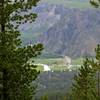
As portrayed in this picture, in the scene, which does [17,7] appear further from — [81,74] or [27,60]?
[81,74]

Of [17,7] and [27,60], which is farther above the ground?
[17,7]

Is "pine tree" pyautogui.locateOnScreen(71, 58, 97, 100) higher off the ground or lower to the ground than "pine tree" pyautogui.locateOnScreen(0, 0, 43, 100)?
lower

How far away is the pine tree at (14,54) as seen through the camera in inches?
1088

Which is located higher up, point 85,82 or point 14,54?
point 14,54

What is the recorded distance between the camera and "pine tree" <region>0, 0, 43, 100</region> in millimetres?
27625

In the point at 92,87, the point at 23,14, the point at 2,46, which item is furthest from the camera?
the point at 92,87

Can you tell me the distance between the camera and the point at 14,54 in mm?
27953

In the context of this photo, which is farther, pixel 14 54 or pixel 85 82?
Answer: pixel 85 82

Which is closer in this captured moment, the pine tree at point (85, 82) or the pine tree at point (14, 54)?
the pine tree at point (14, 54)

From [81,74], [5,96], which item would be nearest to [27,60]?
[5,96]

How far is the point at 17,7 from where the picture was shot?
2827cm

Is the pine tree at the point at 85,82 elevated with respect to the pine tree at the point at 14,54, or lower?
lower

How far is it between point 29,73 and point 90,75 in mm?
23969

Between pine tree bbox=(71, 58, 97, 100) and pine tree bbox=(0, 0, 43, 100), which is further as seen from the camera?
pine tree bbox=(71, 58, 97, 100)
